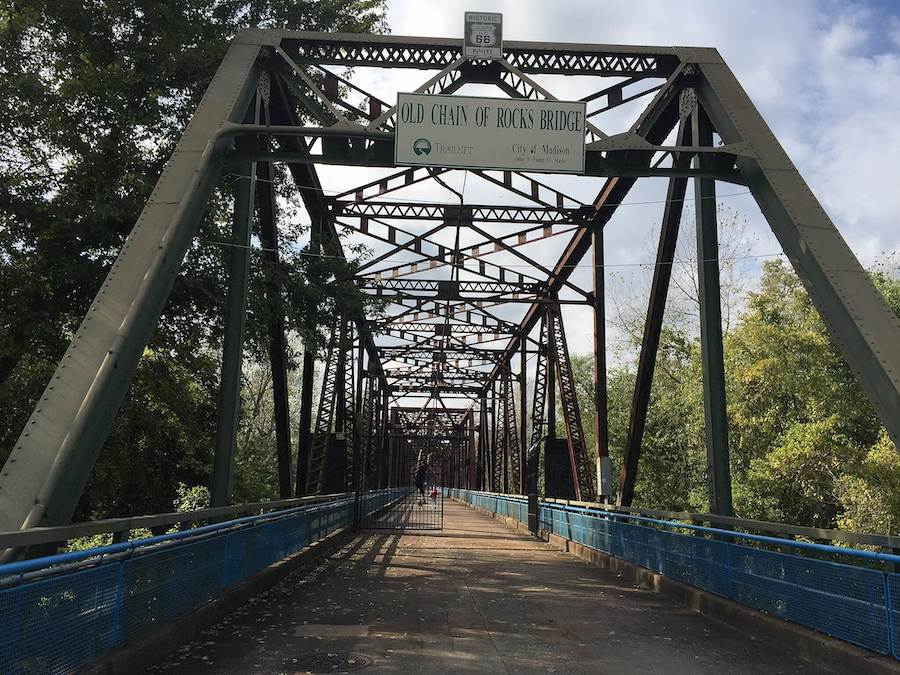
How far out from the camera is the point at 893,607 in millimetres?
5418

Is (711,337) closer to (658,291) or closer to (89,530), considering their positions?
(658,291)

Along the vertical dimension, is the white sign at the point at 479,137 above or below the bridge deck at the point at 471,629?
above

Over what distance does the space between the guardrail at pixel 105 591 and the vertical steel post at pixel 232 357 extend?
1.25 metres

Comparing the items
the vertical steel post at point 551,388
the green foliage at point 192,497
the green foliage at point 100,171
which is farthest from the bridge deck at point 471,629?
the vertical steel post at point 551,388

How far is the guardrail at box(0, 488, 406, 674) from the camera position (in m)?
4.07

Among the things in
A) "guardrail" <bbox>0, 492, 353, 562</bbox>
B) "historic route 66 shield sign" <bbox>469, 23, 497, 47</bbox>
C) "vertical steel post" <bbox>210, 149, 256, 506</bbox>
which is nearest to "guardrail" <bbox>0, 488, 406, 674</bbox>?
"guardrail" <bbox>0, 492, 353, 562</bbox>

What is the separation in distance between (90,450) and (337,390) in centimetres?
1516

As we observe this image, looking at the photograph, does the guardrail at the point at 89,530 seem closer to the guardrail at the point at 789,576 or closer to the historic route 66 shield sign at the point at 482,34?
the guardrail at the point at 789,576

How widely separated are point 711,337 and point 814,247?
7.62 ft

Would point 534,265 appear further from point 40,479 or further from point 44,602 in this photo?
point 44,602

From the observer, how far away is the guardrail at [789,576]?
559cm

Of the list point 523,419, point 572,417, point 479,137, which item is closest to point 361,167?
point 479,137

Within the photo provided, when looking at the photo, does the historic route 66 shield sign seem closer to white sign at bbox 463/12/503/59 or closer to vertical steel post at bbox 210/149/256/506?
white sign at bbox 463/12/503/59

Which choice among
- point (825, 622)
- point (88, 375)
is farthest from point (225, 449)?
point (825, 622)
